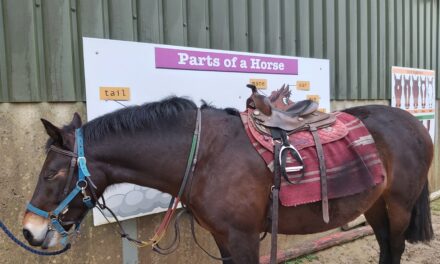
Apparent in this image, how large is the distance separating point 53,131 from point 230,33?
2254mm

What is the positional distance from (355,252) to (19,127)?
3.73 meters

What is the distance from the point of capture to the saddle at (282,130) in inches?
84.2

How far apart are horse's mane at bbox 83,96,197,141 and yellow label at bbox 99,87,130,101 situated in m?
0.78

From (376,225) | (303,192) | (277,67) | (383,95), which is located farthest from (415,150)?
(383,95)

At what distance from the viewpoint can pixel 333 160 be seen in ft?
7.73

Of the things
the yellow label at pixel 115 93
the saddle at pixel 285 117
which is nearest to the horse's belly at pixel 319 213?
the saddle at pixel 285 117

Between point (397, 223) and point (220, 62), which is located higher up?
point (220, 62)

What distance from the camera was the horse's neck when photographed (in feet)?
→ 6.45

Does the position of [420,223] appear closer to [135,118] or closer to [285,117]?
[285,117]

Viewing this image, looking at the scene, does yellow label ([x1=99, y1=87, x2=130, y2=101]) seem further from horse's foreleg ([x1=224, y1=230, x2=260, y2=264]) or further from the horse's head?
horse's foreleg ([x1=224, y1=230, x2=260, y2=264])

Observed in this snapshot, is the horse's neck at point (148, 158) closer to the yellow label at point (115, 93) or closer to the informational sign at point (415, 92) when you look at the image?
the yellow label at point (115, 93)

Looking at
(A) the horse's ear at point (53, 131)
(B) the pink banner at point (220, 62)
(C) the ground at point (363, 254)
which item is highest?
(B) the pink banner at point (220, 62)

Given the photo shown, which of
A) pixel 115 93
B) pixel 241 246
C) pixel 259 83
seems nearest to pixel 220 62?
pixel 259 83

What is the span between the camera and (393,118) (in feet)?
9.45
